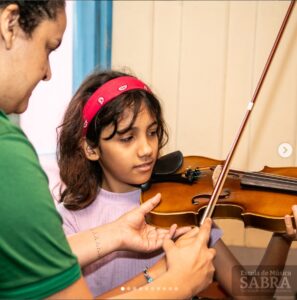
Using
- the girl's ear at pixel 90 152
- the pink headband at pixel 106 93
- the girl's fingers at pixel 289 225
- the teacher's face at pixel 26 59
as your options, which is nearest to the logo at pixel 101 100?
the pink headband at pixel 106 93

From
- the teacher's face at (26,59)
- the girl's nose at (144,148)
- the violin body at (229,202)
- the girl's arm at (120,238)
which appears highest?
the teacher's face at (26,59)

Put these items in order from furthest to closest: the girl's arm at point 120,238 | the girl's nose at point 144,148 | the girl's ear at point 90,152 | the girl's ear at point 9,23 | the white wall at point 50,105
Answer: the white wall at point 50,105 < the girl's ear at point 90,152 < the girl's nose at point 144,148 < the girl's arm at point 120,238 < the girl's ear at point 9,23

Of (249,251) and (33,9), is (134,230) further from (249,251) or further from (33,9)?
(249,251)

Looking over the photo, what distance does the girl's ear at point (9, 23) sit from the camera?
0.63 metres

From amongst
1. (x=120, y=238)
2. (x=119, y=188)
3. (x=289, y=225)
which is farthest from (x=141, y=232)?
(x=289, y=225)

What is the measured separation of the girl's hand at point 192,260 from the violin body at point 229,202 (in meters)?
0.21

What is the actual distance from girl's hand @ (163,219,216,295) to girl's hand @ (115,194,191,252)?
169mm

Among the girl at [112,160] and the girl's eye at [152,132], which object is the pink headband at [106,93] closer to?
the girl at [112,160]

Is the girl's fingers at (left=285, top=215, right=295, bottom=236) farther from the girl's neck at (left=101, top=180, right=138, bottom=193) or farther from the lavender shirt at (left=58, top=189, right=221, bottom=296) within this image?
the girl's neck at (left=101, top=180, right=138, bottom=193)

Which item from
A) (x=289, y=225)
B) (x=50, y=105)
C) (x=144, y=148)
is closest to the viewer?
(x=289, y=225)

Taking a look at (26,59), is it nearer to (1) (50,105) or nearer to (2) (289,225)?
(2) (289,225)

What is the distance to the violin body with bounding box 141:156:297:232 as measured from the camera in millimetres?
983

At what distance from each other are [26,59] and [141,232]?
0.51 m

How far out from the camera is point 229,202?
1.06 metres
